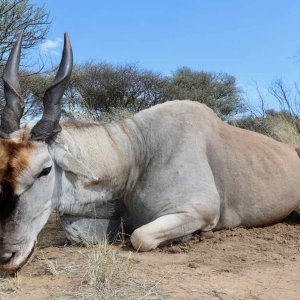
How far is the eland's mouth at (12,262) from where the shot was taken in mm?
2799

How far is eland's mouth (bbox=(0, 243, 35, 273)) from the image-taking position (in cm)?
280

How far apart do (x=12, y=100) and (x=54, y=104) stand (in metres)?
0.29

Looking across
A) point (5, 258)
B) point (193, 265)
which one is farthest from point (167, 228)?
point (5, 258)

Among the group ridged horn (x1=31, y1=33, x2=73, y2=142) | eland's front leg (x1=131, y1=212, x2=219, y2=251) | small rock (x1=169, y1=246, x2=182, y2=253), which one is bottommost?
small rock (x1=169, y1=246, x2=182, y2=253)

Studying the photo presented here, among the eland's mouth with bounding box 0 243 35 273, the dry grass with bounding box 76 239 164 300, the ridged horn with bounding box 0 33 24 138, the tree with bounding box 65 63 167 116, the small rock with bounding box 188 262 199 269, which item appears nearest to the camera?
the dry grass with bounding box 76 239 164 300

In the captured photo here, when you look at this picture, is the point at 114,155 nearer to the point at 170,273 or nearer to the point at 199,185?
the point at 199,185

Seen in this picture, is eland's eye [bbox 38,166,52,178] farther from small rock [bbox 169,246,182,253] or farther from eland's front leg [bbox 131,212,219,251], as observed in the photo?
small rock [bbox 169,246,182,253]

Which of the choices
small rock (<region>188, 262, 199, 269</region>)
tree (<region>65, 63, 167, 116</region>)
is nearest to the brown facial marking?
small rock (<region>188, 262, 199, 269</region>)

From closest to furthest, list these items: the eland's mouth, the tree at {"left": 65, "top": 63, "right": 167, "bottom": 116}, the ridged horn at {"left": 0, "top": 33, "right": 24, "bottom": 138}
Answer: the eland's mouth < the ridged horn at {"left": 0, "top": 33, "right": 24, "bottom": 138} < the tree at {"left": 65, "top": 63, "right": 167, "bottom": 116}

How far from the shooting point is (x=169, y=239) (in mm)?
3428

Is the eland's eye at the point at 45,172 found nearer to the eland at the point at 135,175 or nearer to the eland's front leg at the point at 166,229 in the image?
the eland at the point at 135,175

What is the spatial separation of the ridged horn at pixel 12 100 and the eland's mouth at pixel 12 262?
710mm

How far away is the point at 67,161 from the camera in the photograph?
331 cm

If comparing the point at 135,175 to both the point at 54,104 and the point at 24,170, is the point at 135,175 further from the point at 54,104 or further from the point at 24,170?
the point at 24,170
